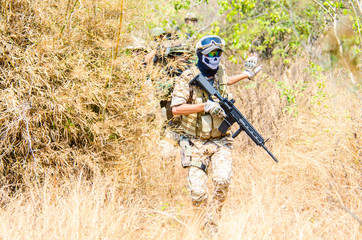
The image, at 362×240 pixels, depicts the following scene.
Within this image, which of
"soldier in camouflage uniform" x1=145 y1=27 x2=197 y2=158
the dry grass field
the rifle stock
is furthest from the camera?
"soldier in camouflage uniform" x1=145 y1=27 x2=197 y2=158

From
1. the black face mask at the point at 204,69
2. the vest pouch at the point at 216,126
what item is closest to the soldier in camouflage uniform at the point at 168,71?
the black face mask at the point at 204,69

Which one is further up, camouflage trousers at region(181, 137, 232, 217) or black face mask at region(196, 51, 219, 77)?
A: black face mask at region(196, 51, 219, 77)

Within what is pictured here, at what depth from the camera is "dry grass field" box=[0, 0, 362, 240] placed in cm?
315

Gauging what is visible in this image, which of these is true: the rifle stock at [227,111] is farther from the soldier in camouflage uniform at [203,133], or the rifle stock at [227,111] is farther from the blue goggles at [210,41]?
the blue goggles at [210,41]

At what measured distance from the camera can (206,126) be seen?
3.51 m

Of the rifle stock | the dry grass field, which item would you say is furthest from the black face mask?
the dry grass field

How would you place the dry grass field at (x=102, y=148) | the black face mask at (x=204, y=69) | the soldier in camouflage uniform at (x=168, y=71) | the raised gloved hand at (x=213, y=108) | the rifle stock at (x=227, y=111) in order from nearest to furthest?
the dry grass field at (x=102, y=148) < the raised gloved hand at (x=213, y=108) < the rifle stock at (x=227, y=111) < the black face mask at (x=204, y=69) < the soldier in camouflage uniform at (x=168, y=71)

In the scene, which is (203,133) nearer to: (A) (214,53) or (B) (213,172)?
(B) (213,172)

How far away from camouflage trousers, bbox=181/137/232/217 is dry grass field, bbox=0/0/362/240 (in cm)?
18

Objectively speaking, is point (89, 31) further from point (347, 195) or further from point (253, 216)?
point (347, 195)

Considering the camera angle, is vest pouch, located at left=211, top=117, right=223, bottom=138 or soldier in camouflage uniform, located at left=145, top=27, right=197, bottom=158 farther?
soldier in camouflage uniform, located at left=145, top=27, right=197, bottom=158

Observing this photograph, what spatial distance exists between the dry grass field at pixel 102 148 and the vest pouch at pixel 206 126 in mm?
600

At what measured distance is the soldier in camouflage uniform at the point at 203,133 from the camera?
338 cm

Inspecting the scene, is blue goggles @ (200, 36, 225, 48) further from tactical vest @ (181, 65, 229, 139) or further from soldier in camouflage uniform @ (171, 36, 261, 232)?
tactical vest @ (181, 65, 229, 139)
